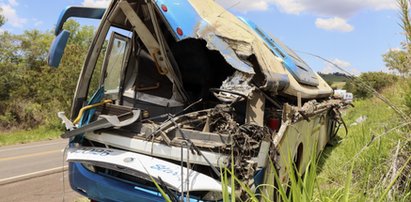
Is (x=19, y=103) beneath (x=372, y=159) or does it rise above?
beneath

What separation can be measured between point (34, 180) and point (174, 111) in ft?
14.6

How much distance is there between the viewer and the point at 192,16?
14.7ft

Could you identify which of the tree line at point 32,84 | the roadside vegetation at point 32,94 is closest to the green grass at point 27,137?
the roadside vegetation at point 32,94

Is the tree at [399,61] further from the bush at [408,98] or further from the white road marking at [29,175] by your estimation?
the white road marking at [29,175]

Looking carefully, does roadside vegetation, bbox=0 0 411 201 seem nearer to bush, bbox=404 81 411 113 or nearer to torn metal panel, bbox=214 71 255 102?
bush, bbox=404 81 411 113

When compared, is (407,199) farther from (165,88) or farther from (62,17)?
(62,17)

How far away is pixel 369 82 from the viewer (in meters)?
2.83

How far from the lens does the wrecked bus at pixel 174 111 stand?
3762 mm

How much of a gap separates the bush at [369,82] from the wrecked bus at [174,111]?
60cm

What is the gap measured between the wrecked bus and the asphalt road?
54.4 inches

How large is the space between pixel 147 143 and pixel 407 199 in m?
2.43

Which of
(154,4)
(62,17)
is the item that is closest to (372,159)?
(154,4)

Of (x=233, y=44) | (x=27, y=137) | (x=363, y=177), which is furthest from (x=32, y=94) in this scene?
(x=363, y=177)

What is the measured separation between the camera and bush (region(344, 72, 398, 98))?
2.70 meters
